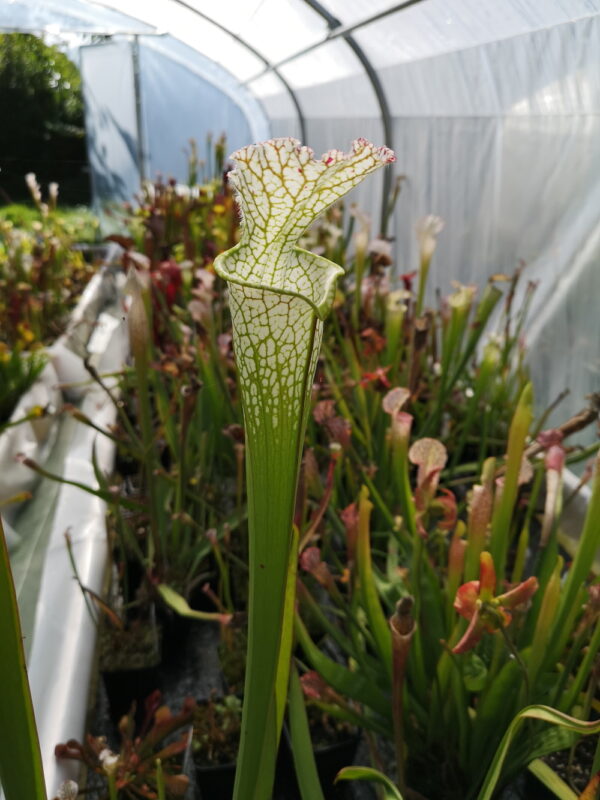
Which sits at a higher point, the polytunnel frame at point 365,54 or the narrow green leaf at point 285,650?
the polytunnel frame at point 365,54

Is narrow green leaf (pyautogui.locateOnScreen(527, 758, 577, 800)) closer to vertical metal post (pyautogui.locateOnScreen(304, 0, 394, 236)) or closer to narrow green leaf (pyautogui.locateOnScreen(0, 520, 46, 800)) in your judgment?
narrow green leaf (pyautogui.locateOnScreen(0, 520, 46, 800))

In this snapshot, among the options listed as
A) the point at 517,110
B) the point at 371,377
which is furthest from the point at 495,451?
the point at 517,110

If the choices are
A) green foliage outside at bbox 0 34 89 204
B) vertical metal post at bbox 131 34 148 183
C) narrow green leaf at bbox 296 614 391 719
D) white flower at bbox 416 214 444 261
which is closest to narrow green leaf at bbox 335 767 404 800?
narrow green leaf at bbox 296 614 391 719

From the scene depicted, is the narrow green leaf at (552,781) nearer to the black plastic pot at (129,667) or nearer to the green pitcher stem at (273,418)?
the green pitcher stem at (273,418)

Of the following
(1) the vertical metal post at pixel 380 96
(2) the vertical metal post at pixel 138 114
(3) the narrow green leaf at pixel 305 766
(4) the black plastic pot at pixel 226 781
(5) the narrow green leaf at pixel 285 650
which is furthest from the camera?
(2) the vertical metal post at pixel 138 114

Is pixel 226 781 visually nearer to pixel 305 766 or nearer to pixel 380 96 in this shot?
pixel 305 766

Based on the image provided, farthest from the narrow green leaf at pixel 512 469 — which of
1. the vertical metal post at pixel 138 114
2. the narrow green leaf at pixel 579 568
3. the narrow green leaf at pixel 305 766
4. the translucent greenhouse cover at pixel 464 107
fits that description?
the vertical metal post at pixel 138 114
